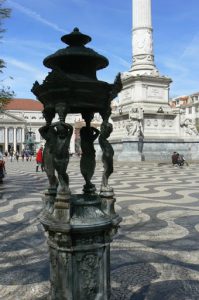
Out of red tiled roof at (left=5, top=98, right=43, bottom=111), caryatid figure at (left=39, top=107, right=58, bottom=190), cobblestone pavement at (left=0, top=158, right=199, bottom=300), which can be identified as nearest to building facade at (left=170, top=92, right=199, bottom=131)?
red tiled roof at (left=5, top=98, right=43, bottom=111)

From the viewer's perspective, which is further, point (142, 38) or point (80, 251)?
point (142, 38)

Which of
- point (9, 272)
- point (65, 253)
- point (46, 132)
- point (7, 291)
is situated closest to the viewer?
point (65, 253)

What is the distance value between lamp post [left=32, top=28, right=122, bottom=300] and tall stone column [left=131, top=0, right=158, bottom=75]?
83.6 feet

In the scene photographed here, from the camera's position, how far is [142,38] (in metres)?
28.4

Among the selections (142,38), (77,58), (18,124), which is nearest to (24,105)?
(18,124)

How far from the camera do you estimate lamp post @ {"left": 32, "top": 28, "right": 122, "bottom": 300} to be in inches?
121

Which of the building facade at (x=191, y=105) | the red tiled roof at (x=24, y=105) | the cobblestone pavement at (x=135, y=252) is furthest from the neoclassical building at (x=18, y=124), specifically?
the cobblestone pavement at (x=135, y=252)

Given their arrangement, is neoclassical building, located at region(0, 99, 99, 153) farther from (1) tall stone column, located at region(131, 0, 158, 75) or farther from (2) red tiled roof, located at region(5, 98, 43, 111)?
(1) tall stone column, located at region(131, 0, 158, 75)

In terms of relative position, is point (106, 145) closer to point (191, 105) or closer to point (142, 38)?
point (142, 38)

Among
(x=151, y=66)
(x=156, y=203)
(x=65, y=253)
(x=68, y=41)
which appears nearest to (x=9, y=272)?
(x=65, y=253)

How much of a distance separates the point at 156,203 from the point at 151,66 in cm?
2155

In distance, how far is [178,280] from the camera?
4.08m

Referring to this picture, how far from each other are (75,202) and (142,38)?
26907 mm

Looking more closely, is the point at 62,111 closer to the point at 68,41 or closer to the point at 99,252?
the point at 68,41
